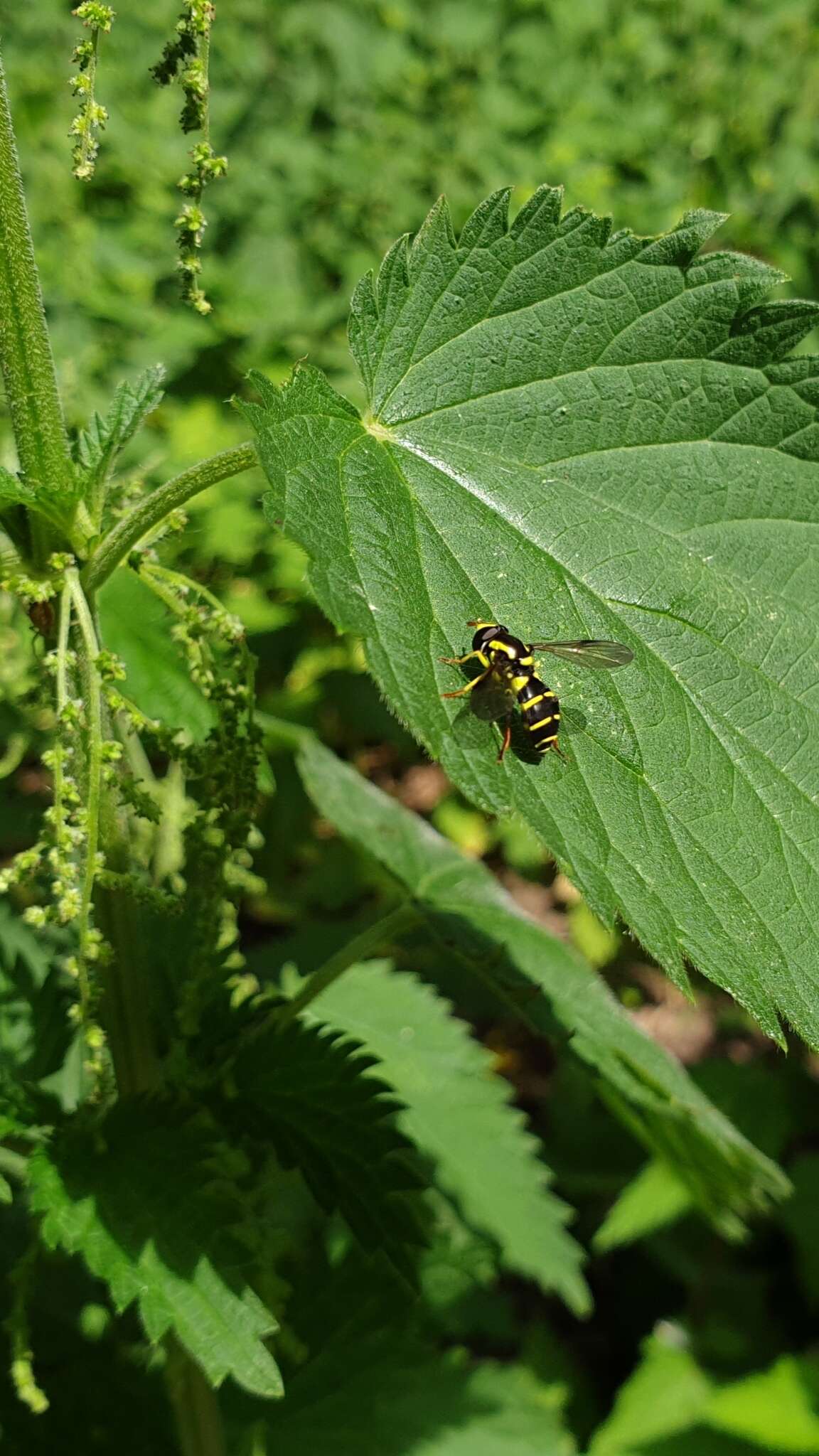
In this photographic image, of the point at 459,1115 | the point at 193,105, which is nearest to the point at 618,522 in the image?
the point at 193,105

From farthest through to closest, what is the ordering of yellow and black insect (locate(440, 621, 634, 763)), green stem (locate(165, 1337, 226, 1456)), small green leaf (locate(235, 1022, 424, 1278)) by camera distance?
green stem (locate(165, 1337, 226, 1456))
small green leaf (locate(235, 1022, 424, 1278))
yellow and black insect (locate(440, 621, 634, 763))

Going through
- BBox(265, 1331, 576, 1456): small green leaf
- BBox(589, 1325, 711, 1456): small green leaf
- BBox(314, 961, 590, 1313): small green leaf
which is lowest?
BBox(589, 1325, 711, 1456): small green leaf

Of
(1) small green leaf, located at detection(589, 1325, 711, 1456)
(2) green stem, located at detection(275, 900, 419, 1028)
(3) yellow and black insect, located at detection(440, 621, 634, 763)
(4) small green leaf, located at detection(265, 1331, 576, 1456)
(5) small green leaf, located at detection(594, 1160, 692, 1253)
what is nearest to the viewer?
(3) yellow and black insect, located at detection(440, 621, 634, 763)

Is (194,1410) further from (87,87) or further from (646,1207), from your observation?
(87,87)

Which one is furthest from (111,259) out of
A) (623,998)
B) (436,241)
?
(436,241)

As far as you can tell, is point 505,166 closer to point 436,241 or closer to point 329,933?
point 329,933

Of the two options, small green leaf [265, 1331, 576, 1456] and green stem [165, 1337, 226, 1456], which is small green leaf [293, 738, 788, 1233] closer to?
small green leaf [265, 1331, 576, 1456]

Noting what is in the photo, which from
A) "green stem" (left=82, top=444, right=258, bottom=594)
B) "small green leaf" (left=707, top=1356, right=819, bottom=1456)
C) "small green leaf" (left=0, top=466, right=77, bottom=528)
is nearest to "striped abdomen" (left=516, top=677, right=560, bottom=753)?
"green stem" (left=82, top=444, right=258, bottom=594)
